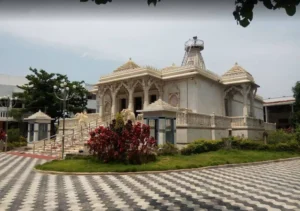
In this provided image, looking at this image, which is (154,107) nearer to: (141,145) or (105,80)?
(141,145)

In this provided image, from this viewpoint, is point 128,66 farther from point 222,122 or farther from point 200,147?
point 200,147

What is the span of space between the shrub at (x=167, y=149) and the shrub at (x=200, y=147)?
761 mm

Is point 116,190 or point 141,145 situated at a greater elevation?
point 141,145

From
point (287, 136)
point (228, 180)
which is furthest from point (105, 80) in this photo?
point (228, 180)

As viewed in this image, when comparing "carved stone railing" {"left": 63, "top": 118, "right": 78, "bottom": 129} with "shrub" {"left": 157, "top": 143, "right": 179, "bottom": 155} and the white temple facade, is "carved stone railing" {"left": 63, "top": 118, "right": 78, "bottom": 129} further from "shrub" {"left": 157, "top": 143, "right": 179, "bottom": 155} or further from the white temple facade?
"shrub" {"left": 157, "top": 143, "right": 179, "bottom": 155}

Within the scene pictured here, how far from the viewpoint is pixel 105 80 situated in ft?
73.4

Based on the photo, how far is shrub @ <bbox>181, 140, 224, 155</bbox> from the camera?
1413 cm

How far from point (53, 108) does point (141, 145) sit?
1925cm

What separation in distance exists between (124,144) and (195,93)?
9674 millimetres

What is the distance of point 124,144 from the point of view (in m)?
11.5

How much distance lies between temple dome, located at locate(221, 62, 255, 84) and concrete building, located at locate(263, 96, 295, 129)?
60.0ft

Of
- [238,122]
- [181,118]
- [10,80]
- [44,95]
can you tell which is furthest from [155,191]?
[10,80]

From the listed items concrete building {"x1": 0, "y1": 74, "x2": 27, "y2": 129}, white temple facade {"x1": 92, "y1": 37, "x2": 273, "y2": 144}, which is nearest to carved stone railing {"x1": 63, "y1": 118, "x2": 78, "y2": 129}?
white temple facade {"x1": 92, "y1": 37, "x2": 273, "y2": 144}

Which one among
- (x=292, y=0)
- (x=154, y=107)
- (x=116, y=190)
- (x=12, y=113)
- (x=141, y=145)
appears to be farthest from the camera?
(x=12, y=113)
